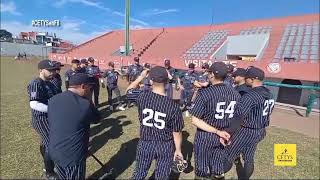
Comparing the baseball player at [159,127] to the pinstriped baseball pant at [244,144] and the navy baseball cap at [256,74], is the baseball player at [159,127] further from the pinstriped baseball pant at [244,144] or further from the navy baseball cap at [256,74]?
the navy baseball cap at [256,74]

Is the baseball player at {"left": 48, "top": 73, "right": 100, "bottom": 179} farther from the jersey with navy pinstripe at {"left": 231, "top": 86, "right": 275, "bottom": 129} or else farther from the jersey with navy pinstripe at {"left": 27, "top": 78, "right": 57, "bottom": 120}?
the jersey with navy pinstripe at {"left": 231, "top": 86, "right": 275, "bottom": 129}

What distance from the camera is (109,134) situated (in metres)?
6.90

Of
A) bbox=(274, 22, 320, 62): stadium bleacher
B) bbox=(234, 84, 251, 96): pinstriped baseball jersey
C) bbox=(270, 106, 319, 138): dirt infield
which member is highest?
bbox=(274, 22, 320, 62): stadium bleacher

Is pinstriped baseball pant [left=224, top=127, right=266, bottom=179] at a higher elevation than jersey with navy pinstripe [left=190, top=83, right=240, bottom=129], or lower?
lower

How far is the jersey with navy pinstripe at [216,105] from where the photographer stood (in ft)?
11.2

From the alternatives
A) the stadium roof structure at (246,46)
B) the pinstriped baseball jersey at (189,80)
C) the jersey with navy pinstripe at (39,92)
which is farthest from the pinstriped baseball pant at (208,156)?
the stadium roof structure at (246,46)

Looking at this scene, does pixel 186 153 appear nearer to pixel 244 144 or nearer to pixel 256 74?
pixel 244 144

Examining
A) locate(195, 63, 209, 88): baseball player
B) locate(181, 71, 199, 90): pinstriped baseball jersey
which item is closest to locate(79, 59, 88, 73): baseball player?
locate(181, 71, 199, 90): pinstriped baseball jersey

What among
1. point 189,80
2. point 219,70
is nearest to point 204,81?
point 219,70

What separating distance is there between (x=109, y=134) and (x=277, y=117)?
6.31m

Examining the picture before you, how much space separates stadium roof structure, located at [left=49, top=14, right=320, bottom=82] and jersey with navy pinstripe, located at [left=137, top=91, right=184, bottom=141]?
14.3m

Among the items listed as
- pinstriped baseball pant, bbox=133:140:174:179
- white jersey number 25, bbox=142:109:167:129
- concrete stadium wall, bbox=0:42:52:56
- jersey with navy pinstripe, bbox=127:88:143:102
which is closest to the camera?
white jersey number 25, bbox=142:109:167:129

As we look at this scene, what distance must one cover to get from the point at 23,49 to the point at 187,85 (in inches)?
1944

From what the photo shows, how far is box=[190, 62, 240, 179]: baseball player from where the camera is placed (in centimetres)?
343
